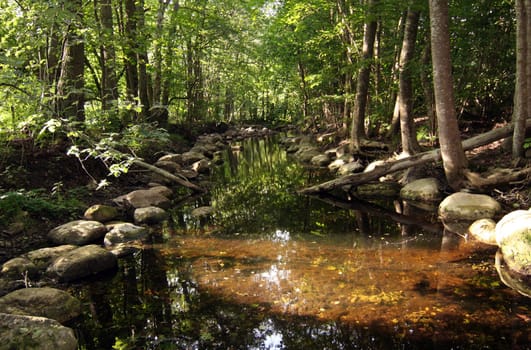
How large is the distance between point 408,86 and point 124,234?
8.52 m

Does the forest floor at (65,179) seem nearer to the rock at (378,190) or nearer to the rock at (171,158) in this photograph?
the rock at (378,190)

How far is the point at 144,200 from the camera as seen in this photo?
955cm

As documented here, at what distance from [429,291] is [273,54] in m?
19.3

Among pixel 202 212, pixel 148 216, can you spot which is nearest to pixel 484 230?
pixel 202 212

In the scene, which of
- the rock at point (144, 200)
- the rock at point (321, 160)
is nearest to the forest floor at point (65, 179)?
the rock at point (144, 200)

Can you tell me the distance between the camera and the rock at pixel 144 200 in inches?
367

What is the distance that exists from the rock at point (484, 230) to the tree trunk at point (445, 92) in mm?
1893

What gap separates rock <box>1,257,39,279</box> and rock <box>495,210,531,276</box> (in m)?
6.77

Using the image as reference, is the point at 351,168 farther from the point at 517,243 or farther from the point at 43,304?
the point at 43,304

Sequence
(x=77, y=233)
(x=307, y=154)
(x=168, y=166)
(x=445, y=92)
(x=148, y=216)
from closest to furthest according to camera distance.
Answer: (x=77, y=233)
(x=445, y=92)
(x=148, y=216)
(x=168, y=166)
(x=307, y=154)

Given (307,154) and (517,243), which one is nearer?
(517,243)

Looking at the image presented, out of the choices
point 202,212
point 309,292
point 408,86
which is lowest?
point 309,292

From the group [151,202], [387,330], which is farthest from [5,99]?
[387,330]

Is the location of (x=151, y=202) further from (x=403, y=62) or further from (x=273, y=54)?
(x=273, y=54)
